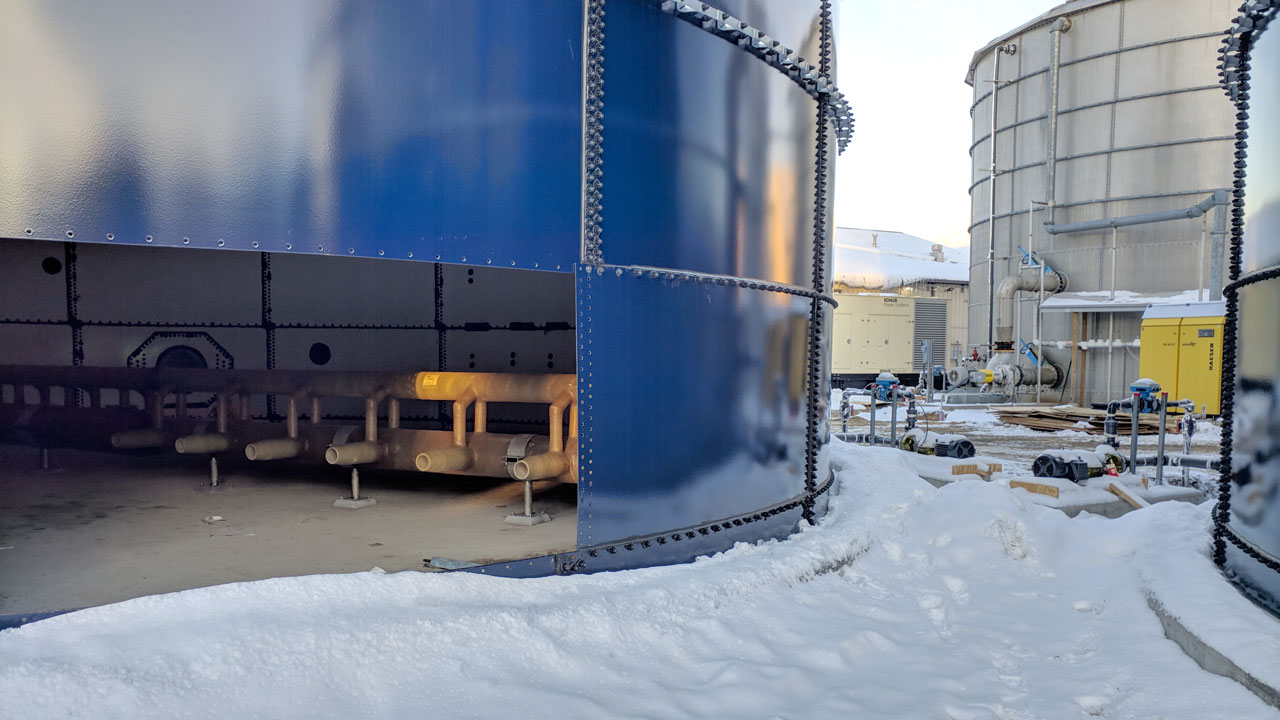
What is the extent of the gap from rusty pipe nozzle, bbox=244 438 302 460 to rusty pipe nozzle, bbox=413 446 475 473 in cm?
153

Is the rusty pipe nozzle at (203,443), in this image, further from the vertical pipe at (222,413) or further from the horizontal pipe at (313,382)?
the horizontal pipe at (313,382)

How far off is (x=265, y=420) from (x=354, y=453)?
3.26 m

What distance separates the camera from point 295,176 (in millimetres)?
4195

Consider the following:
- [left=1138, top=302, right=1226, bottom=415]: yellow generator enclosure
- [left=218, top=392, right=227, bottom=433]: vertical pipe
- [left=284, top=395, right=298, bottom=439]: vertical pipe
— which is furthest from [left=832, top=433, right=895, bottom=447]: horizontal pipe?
[left=218, top=392, right=227, bottom=433]: vertical pipe

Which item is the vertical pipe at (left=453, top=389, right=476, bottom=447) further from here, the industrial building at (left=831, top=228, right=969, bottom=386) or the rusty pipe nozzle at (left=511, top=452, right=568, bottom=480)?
the industrial building at (left=831, top=228, right=969, bottom=386)

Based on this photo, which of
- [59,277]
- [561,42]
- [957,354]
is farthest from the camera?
[957,354]

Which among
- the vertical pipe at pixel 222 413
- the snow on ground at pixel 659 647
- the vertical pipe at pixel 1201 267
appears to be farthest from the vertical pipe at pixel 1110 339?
the vertical pipe at pixel 222 413

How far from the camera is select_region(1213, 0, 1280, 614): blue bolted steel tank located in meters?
4.82

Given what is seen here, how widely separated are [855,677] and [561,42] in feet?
13.0

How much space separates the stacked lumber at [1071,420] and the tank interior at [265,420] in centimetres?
1397

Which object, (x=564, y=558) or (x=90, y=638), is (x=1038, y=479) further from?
(x=90, y=638)

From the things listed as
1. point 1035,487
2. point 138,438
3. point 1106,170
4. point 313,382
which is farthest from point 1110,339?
point 138,438

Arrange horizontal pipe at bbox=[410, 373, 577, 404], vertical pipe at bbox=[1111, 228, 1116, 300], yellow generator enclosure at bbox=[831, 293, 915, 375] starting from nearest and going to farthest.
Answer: horizontal pipe at bbox=[410, 373, 577, 404], vertical pipe at bbox=[1111, 228, 1116, 300], yellow generator enclosure at bbox=[831, 293, 915, 375]

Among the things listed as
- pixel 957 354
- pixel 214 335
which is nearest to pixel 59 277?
pixel 214 335
